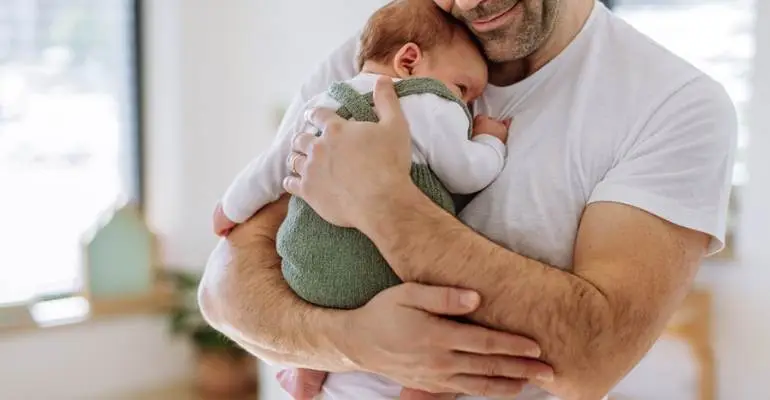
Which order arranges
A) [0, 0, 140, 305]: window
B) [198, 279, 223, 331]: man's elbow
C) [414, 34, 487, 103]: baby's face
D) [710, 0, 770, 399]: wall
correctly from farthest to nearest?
1. [0, 0, 140, 305]: window
2. [710, 0, 770, 399]: wall
3. [198, 279, 223, 331]: man's elbow
4. [414, 34, 487, 103]: baby's face

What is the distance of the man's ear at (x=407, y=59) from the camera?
4.13 ft

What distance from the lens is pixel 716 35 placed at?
8.71 feet

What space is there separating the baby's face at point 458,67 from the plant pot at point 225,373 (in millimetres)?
2568

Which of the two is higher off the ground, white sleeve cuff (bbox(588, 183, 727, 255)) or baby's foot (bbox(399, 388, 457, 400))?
white sleeve cuff (bbox(588, 183, 727, 255))

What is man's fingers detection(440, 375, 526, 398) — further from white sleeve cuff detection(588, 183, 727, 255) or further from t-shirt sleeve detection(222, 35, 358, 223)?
t-shirt sleeve detection(222, 35, 358, 223)

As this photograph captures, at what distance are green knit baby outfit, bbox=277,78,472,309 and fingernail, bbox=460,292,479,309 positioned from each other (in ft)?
0.40

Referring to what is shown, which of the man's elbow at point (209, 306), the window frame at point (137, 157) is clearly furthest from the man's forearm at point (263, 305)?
the window frame at point (137, 157)

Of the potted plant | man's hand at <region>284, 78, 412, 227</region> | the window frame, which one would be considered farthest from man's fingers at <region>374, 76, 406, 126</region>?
the window frame

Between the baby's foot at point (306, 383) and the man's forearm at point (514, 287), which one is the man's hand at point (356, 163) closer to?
the man's forearm at point (514, 287)

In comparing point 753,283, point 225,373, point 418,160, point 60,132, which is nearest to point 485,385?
point 418,160

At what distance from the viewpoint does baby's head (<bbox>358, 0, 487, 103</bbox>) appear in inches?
49.4

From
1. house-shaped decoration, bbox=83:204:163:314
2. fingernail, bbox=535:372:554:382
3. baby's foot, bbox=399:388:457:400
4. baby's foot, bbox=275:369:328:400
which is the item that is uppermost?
fingernail, bbox=535:372:554:382

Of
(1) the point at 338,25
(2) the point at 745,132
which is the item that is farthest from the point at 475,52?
(1) the point at 338,25

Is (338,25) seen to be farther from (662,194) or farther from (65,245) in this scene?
(662,194)
